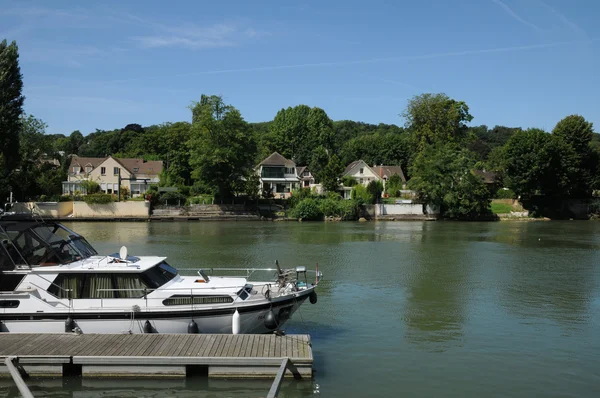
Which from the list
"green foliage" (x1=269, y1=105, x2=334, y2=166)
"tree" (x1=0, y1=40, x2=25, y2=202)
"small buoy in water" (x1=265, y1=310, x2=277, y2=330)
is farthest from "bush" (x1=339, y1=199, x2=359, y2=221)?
"small buoy in water" (x1=265, y1=310, x2=277, y2=330)

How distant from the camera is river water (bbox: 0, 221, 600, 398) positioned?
12352mm

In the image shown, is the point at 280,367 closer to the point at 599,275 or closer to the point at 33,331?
the point at 33,331

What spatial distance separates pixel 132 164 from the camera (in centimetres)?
8375

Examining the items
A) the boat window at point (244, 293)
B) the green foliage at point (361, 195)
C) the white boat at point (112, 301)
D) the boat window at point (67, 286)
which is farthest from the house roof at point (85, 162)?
the boat window at point (244, 293)

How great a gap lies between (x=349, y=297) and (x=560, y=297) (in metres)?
8.60

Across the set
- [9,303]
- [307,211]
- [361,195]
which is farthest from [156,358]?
[361,195]

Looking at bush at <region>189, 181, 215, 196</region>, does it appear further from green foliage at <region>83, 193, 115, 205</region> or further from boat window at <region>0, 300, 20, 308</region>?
boat window at <region>0, 300, 20, 308</region>

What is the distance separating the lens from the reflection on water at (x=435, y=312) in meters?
12.9

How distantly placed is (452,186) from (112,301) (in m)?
57.5

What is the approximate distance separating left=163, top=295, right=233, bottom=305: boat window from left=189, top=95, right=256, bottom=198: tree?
50582 mm

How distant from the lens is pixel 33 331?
14031 millimetres

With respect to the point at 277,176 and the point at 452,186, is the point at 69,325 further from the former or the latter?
the point at 277,176

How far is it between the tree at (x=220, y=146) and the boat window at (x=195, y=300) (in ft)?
166

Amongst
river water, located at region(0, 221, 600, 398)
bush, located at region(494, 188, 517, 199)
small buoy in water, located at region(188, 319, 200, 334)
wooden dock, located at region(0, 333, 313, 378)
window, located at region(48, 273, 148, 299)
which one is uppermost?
bush, located at region(494, 188, 517, 199)
